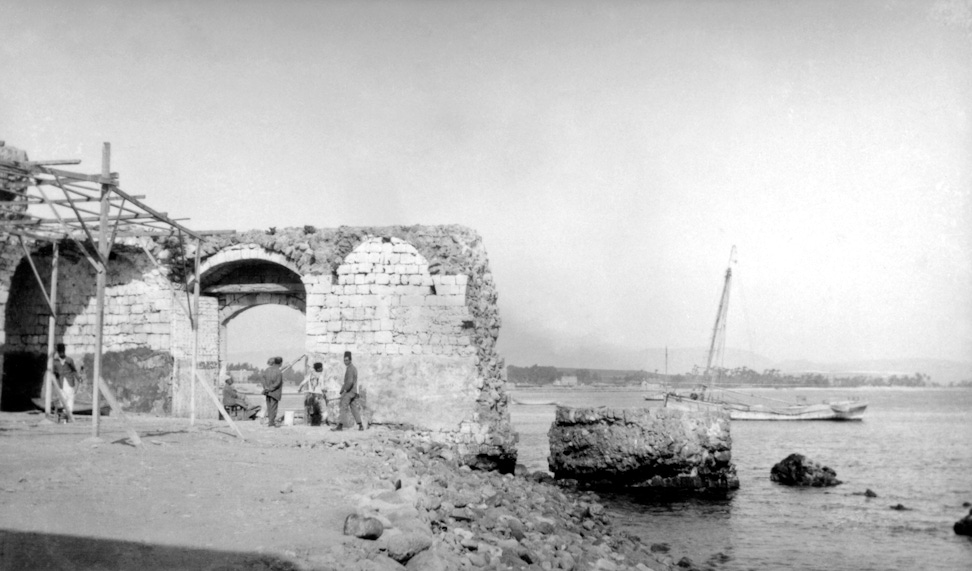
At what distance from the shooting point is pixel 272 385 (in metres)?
13.7

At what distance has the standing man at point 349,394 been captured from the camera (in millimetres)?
12820

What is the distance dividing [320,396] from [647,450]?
887cm

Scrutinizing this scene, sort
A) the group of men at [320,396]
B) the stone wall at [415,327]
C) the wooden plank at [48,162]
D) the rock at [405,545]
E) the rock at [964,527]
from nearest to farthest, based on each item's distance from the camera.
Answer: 1. the rock at [405,545]
2. the wooden plank at [48,162]
3. the group of men at [320,396]
4. the stone wall at [415,327]
5. the rock at [964,527]

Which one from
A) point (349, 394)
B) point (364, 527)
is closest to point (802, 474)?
point (349, 394)

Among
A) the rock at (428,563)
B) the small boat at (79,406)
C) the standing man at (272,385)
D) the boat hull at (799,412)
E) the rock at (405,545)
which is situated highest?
the standing man at (272,385)

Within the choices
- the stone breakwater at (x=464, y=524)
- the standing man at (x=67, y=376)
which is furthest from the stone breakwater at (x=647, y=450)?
the standing man at (x=67, y=376)

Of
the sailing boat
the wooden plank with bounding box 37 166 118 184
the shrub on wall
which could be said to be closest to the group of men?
the shrub on wall

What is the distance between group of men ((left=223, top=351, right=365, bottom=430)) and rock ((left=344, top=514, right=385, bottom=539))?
23.1ft

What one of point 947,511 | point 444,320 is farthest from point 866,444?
point 444,320

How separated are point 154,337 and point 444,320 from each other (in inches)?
283

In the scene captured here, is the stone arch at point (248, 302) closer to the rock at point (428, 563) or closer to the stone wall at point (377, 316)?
the stone wall at point (377, 316)

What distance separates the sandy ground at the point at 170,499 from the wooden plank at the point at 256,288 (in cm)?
595

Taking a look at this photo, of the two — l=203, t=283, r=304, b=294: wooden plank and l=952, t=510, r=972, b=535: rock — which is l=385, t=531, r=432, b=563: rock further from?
l=952, t=510, r=972, b=535: rock

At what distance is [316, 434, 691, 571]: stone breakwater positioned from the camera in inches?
229
